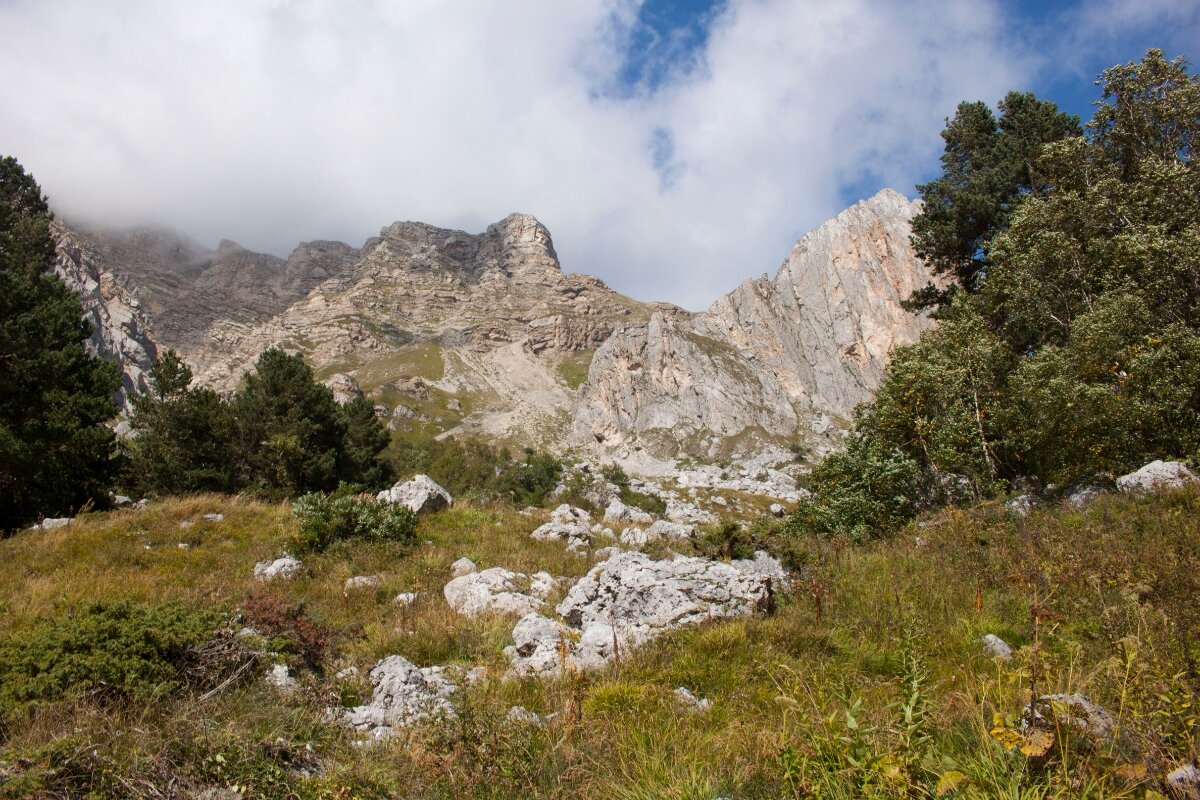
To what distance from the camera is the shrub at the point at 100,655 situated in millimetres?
4414

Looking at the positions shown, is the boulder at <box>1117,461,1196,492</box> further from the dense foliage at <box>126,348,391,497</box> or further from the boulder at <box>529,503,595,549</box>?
the dense foliage at <box>126,348,391,497</box>

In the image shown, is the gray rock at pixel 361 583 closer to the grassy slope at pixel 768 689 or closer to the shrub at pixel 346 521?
the grassy slope at pixel 768 689

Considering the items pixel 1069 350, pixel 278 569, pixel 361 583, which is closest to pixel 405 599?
pixel 361 583

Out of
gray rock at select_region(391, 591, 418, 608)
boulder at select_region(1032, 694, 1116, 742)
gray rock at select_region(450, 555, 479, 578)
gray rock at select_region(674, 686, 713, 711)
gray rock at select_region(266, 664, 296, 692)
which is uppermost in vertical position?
gray rock at select_region(450, 555, 479, 578)

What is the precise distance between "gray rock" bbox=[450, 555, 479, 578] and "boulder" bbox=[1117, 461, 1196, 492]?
1224 centimetres

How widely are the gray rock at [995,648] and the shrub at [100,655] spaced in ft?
25.1

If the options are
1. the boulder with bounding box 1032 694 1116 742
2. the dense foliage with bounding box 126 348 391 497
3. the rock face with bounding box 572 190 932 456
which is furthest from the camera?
the rock face with bounding box 572 190 932 456

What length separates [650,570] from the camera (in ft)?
25.8

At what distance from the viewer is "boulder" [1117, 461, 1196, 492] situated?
970cm

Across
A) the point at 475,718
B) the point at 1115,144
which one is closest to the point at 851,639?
the point at 475,718

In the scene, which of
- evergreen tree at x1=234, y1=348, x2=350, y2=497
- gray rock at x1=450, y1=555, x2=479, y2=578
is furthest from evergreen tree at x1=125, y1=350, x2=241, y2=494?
gray rock at x1=450, y1=555, x2=479, y2=578

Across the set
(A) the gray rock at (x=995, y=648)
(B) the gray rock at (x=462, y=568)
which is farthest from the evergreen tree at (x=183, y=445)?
(A) the gray rock at (x=995, y=648)

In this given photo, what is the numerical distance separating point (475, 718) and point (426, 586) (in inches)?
220

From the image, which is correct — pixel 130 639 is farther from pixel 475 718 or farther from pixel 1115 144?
pixel 1115 144
